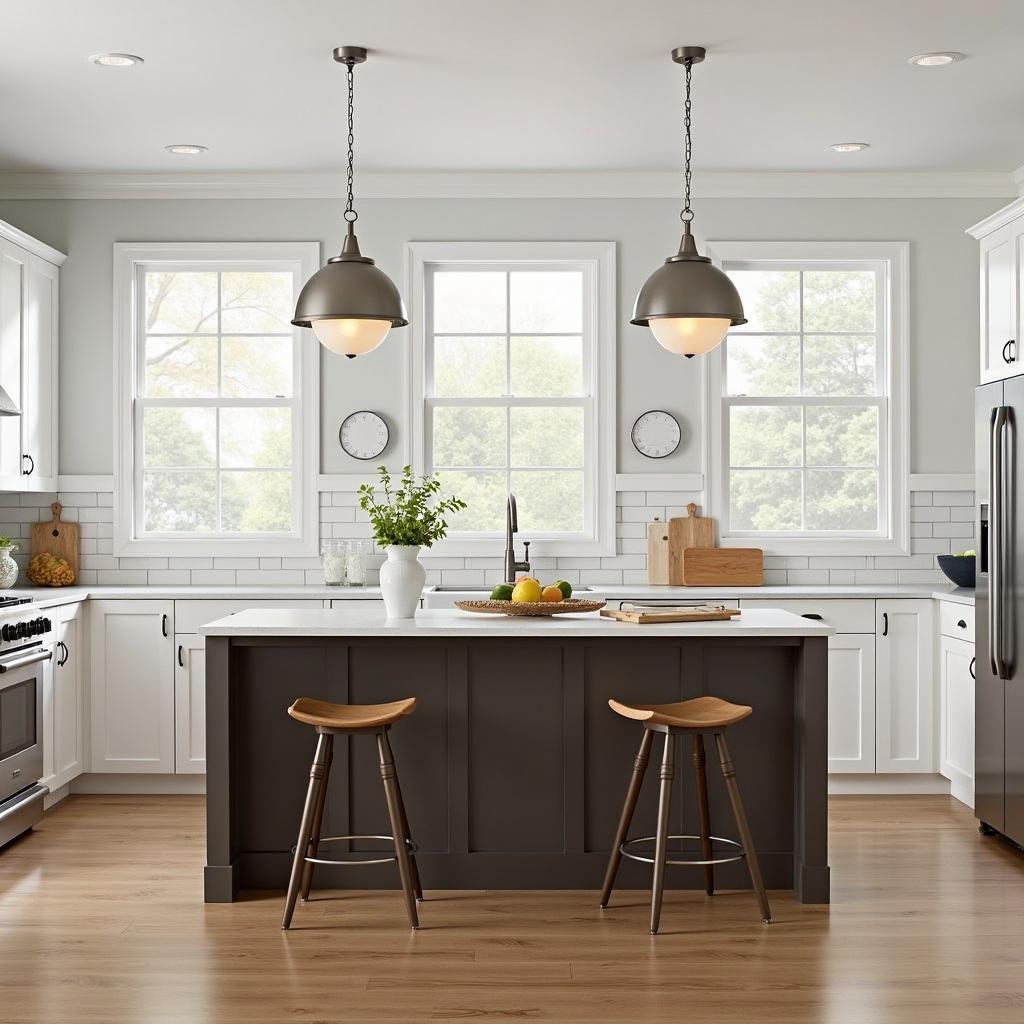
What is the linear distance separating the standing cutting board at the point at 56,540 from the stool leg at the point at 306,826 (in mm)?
2827

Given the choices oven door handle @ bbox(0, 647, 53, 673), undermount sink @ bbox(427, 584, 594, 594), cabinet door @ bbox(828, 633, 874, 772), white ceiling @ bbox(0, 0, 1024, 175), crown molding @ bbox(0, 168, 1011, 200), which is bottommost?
cabinet door @ bbox(828, 633, 874, 772)

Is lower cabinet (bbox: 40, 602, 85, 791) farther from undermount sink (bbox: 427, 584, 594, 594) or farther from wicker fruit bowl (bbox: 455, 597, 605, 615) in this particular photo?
wicker fruit bowl (bbox: 455, 597, 605, 615)

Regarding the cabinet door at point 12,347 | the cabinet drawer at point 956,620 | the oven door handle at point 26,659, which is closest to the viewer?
the oven door handle at point 26,659

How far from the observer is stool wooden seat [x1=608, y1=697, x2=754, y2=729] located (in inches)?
143

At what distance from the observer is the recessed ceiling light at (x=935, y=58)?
4391 millimetres

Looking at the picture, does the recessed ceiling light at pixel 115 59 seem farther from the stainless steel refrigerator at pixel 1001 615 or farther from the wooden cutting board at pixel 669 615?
the stainless steel refrigerator at pixel 1001 615

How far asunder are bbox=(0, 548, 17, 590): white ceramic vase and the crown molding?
1.86 metres

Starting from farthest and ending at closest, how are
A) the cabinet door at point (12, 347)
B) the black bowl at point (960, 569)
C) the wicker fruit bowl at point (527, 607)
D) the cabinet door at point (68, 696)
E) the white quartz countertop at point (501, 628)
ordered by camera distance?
the black bowl at point (960, 569) → the cabinet door at point (12, 347) → the cabinet door at point (68, 696) → the wicker fruit bowl at point (527, 607) → the white quartz countertop at point (501, 628)

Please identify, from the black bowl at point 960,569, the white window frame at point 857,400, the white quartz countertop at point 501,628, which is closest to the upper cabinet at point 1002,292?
the white window frame at point 857,400

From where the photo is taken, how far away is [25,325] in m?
5.62

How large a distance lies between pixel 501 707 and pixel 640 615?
561 mm

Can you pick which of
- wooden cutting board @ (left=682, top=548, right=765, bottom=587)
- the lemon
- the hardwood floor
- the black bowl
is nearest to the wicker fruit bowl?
the lemon

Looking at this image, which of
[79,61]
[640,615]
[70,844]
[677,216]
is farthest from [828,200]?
[70,844]

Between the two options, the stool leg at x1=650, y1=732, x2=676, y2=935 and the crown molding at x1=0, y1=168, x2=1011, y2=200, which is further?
the crown molding at x1=0, y1=168, x2=1011, y2=200
